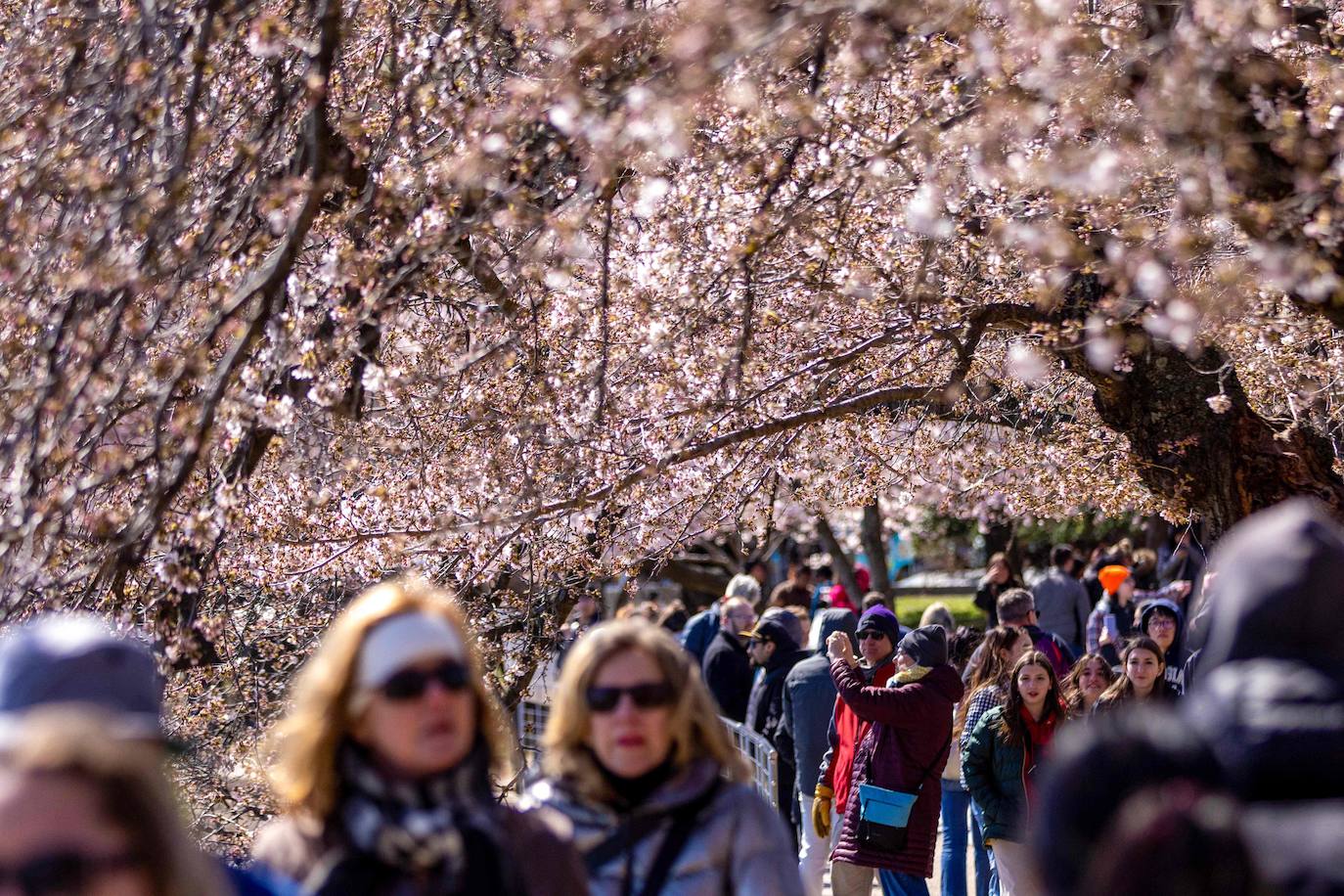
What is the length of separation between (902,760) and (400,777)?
4.77 metres

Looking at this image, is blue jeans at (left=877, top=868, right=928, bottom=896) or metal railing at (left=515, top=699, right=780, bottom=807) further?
metal railing at (left=515, top=699, right=780, bottom=807)

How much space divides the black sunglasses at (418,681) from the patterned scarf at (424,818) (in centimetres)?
16

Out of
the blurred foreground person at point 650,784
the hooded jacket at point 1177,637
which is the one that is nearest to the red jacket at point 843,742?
the hooded jacket at point 1177,637

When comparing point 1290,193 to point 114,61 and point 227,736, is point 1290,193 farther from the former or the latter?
point 227,736

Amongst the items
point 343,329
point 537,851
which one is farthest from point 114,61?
point 537,851

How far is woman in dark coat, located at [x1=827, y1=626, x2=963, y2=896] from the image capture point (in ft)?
25.0

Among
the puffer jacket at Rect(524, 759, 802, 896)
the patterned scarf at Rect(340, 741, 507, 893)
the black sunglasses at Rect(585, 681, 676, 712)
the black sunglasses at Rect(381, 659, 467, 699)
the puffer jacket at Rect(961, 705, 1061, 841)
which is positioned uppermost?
the black sunglasses at Rect(381, 659, 467, 699)

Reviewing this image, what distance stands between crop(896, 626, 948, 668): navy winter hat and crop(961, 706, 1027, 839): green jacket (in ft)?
1.19

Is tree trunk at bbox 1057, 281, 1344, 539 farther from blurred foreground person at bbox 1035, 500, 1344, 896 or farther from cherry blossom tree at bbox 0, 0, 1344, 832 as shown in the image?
blurred foreground person at bbox 1035, 500, 1344, 896

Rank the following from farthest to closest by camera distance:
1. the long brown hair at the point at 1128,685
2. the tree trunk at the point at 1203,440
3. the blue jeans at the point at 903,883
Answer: the blue jeans at the point at 903,883 → the long brown hair at the point at 1128,685 → the tree trunk at the point at 1203,440

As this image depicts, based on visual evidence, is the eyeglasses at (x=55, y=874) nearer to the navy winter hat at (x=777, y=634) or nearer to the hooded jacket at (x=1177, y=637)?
the hooded jacket at (x=1177, y=637)

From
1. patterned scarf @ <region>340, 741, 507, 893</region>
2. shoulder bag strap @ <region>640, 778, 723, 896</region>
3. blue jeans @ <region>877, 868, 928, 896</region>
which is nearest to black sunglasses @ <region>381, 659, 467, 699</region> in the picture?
patterned scarf @ <region>340, 741, 507, 893</region>

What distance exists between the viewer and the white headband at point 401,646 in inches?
128

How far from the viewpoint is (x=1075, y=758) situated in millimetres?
2504
